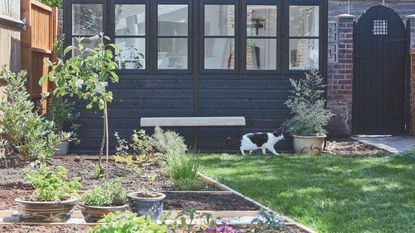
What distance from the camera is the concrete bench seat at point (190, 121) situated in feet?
30.9

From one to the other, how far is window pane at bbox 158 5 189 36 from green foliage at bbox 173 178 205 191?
4051mm

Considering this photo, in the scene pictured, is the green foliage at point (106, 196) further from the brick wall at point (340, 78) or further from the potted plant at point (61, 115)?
the brick wall at point (340, 78)

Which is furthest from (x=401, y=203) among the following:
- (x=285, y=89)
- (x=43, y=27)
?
(x=43, y=27)

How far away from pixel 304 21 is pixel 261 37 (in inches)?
27.5

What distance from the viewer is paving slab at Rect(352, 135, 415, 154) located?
9.60 metres

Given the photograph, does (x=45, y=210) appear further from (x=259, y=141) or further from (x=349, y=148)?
(x=349, y=148)

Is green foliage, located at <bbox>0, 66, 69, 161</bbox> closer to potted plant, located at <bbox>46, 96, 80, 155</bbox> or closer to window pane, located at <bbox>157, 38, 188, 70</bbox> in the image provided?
potted plant, located at <bbox>46, 96, 80, 155</bbox>

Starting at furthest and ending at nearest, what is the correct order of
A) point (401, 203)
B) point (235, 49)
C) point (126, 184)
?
point (235, 49)
point (126, 184)
point (401, 203)

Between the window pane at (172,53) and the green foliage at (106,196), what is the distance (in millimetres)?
5280

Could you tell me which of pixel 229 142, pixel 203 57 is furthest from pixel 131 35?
pixel 229 142

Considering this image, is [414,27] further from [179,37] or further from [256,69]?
[179,37]

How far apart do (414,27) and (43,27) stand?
20.2ft

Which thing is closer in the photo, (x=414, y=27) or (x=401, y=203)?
(x=401, y=203)

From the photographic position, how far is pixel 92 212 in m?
4.43
